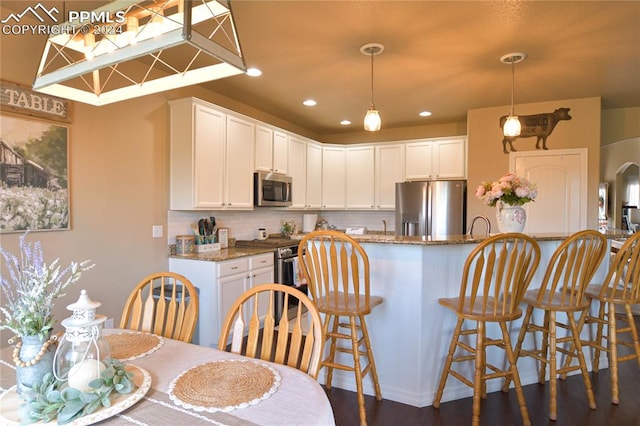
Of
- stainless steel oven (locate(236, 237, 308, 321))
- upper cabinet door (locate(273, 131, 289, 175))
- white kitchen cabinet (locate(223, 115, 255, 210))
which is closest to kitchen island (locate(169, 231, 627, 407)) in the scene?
stainless steel oven (locate(236, 237, 308, 321))

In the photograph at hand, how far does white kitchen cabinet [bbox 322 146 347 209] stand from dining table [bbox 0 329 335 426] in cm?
451

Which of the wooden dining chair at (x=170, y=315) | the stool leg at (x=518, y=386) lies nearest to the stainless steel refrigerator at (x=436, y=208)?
the stool leg at (x=518, y=386)

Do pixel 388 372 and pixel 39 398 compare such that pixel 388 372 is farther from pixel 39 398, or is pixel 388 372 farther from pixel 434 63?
pixel 434 63

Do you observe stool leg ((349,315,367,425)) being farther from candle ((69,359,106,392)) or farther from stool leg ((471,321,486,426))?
candle ((69,359,106,392))

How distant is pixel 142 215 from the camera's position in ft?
10.7

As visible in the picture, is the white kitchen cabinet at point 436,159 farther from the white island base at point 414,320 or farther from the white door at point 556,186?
the white island base at point 414,320

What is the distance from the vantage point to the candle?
1.04 m

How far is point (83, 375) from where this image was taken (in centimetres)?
105

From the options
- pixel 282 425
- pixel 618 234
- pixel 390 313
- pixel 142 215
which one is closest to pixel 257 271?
pixel 142 215

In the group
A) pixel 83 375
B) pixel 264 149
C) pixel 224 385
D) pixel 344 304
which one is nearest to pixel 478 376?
pixel 344 304

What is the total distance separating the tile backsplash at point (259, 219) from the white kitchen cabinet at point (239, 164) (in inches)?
13.2

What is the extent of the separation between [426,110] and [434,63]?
5.31ft

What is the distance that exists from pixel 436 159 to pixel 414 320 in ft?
11.2

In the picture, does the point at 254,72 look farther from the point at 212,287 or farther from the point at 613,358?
the point at 613,358
